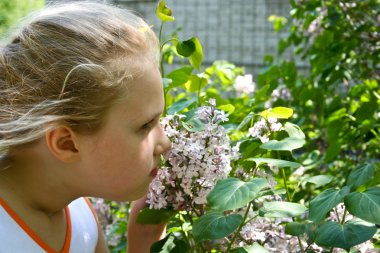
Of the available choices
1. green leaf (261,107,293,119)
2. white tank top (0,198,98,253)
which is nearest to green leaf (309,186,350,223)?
green leaf (261,107,293,119)

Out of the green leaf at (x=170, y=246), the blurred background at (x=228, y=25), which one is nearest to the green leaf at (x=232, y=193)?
the green leaf at (x=170, y=246)

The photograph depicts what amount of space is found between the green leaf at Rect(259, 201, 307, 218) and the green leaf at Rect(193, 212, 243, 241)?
0.19 feet

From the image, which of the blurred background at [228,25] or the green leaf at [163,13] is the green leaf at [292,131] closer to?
the green leaf at [163,13]

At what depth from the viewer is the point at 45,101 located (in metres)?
1.31

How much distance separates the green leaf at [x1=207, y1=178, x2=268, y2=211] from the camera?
48.6 inches

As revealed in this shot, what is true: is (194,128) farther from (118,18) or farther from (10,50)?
(10,50)

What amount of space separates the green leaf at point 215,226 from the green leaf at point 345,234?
0.16 meters

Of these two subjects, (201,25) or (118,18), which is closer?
(118,18)

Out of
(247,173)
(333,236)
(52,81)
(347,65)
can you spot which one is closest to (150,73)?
(52,81)

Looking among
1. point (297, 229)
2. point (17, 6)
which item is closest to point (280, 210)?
point (297, 229)

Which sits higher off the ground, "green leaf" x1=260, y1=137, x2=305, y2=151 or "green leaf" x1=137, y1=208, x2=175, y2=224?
"green leaf" x1=260, y1=137, x2=305, y2=151

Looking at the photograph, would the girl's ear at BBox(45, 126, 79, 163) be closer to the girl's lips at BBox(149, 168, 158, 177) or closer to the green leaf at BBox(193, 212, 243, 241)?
the girl's lips at BBox(149, 168, 158, 177)

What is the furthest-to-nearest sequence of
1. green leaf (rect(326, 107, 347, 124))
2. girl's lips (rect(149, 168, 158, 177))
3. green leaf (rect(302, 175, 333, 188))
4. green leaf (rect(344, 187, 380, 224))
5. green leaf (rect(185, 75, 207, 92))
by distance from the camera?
green leaf (rect(326, 107, 347, 124)), green leaf (rect(185, 75, 207, 92)), green leaf (rect(302, 175, 333, 188)), girl's lips (rect(149, 168, 158, 177)), green leaf (rect(344, 187, 380, 224))

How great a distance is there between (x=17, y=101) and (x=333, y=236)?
65cm
